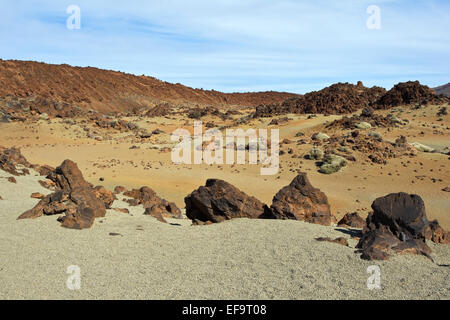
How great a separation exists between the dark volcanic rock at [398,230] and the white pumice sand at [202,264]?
20 centimetres

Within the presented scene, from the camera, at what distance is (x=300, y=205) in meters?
8.01

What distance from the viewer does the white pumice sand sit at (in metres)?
4.57

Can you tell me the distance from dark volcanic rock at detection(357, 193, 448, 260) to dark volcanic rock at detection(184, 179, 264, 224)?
231 centimetres

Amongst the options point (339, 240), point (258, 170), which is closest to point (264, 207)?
point (339, 240)

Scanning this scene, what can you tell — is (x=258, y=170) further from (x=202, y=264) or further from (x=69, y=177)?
(x=202, y=264)

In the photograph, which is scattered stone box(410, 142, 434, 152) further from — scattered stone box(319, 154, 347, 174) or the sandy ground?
scattered stone box(319, 154, 347, 174)

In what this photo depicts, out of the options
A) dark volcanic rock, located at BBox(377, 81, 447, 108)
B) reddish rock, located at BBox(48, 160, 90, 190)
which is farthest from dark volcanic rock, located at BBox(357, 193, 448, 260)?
dark volcanic rock, located at BBox(377, 81, 447, 108)

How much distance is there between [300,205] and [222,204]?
1560 mm

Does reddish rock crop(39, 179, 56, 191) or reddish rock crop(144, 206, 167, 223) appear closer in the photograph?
reddish rock crop(144, 206, 167, 223)

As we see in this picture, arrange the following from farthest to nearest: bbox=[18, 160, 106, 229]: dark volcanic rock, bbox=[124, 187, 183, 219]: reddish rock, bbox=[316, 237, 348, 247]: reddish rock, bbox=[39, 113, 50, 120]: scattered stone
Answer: bbox=[39, 113, 50, 120]: scattered stone
bbox=[124, 187, 183, 219]: reddish rock
bbox=[18, 160, 106, 229]: dark volcanic rock
bbox=[316, 237, 348, 247]: reddish rock

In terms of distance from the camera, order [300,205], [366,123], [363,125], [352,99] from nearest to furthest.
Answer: [300,205], [363,125], [366,123], [352,99]

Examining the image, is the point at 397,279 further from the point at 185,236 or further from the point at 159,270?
the point at 185,236

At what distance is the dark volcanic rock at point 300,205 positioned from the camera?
308 inches

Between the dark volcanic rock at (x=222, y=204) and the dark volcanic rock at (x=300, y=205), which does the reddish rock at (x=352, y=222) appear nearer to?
the dark volcanic rock at (x=300, y=205)
